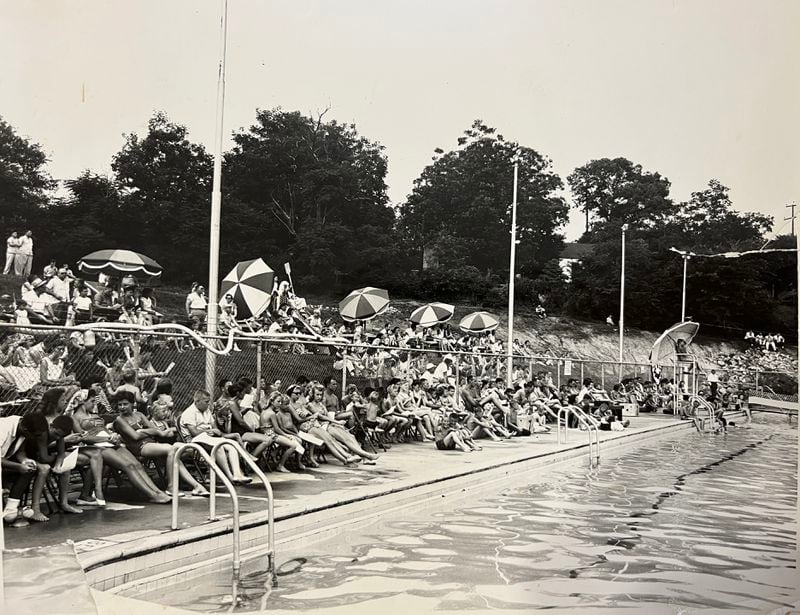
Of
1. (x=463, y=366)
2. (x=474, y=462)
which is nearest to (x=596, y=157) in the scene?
(x=463, y=366)

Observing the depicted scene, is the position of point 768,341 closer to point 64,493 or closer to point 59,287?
point 59,287

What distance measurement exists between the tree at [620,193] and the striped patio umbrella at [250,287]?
43313mm

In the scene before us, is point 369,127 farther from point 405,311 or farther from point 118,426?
point 118,426

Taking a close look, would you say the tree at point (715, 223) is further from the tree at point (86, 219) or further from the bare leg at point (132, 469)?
the bare leg at point (132, 469)

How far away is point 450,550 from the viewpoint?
7.59 meters

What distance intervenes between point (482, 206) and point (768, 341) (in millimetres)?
19440

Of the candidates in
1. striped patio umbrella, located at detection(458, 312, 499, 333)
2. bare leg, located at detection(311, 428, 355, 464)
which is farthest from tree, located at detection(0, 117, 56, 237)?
bare leg, located at detection(311, 428, 355, 464)

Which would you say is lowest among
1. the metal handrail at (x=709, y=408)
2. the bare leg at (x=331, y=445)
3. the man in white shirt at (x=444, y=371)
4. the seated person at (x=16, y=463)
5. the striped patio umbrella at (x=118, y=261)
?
the metal handrail at (x=709, y=408)

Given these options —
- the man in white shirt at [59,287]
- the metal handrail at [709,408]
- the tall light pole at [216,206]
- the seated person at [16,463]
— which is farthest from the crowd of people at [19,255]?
the metal handrail at [709,408]

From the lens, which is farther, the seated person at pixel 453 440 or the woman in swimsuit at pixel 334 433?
the seated person at pixel 453 440

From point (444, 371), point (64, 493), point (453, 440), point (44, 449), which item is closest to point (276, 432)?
point (64, 493)

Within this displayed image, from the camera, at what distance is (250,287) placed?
1588cm

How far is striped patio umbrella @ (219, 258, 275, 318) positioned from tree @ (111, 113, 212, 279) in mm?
25106

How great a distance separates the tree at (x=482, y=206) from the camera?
50125 millimetres
